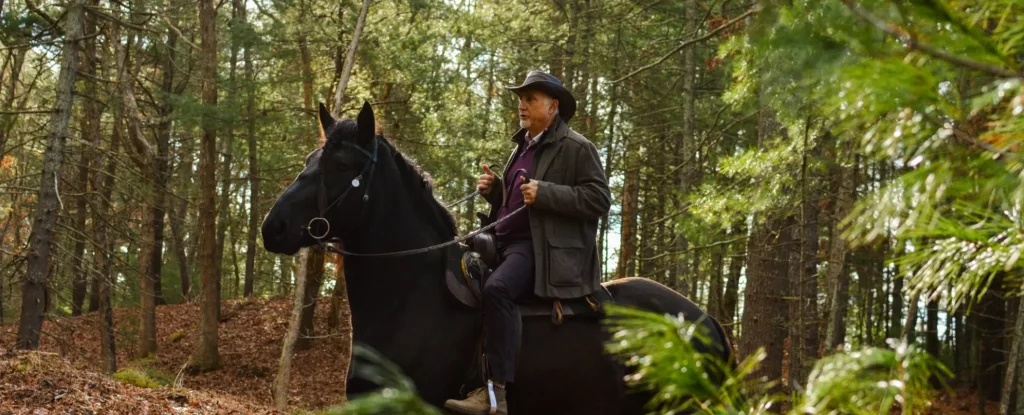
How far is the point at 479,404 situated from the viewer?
16.7 ft

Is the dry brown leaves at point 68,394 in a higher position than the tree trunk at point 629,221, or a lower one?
lower

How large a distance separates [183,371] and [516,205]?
55.2 ft

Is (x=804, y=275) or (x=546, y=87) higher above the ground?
(x=546, y=87)

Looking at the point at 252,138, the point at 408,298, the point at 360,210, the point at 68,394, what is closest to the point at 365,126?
the point at 360,210

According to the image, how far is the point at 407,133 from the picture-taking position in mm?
21344

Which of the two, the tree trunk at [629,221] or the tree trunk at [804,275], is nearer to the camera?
the tree trunk at [804,275]

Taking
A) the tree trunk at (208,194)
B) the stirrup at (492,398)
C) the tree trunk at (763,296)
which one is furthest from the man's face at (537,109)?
the tree trunk at (208,194)

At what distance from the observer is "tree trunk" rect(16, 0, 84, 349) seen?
12.4 m

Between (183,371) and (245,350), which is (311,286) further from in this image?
(183,371)

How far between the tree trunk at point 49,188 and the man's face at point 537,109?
922cm

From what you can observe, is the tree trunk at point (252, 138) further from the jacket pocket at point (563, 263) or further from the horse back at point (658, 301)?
the jacket pocket at point (563, 263)

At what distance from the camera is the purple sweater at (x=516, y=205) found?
5738 millimetres

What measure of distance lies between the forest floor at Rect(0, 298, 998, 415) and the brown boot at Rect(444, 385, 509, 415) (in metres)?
5.10

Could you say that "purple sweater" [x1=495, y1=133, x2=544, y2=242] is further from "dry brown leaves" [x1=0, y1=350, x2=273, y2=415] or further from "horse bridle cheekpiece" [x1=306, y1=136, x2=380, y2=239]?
"dry brown leaves" [x1=0, y1=350, x2=273, y2=415]
